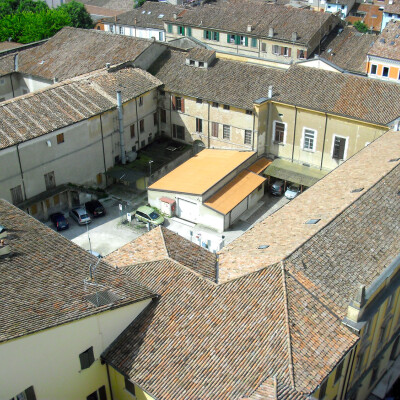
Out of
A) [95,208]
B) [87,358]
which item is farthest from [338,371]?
[95,208]

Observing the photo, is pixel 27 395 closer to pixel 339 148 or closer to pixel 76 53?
pixel 339 148

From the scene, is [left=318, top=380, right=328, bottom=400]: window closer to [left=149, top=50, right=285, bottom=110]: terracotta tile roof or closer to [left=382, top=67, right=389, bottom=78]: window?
[left=149, top=50, right=285, bottom=110]: terracotta tile roof

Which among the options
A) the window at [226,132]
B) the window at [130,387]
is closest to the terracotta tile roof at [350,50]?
the window at [226,132]

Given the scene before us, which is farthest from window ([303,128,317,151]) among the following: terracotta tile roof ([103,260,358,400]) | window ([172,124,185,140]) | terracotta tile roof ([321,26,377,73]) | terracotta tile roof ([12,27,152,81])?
terracotta tile roof ([103,260,358,400])

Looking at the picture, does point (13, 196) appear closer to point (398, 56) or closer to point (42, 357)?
point (42, 357)

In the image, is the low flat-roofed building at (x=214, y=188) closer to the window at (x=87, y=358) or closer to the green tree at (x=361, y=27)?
the window at (x=87, y=358)
